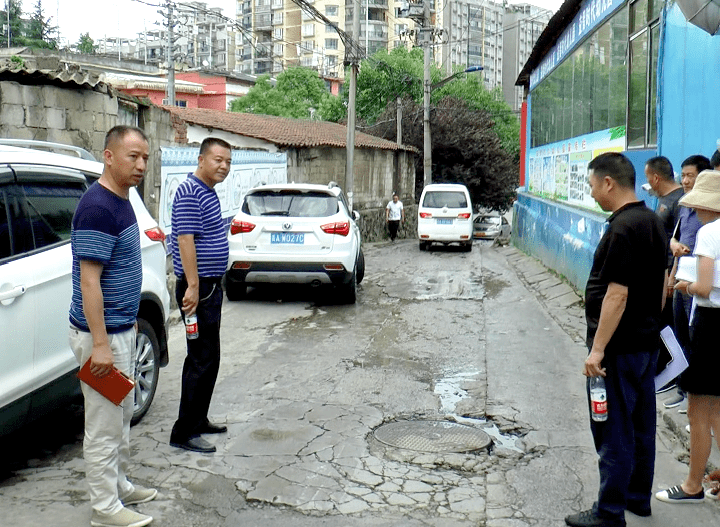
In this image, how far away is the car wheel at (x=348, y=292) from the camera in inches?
443

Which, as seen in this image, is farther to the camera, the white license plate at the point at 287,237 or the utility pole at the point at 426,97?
the utility pole at the point at 426,97

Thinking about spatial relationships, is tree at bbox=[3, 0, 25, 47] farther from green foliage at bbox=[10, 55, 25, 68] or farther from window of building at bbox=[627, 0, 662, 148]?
window of building at bbox=[627, 0, 662, 148]

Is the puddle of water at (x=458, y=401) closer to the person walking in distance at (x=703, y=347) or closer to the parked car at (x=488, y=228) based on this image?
the person walking in distance at (x=703, y=347)

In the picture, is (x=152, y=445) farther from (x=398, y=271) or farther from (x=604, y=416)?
(x=398, y=271)

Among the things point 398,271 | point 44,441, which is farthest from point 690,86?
point 398,271

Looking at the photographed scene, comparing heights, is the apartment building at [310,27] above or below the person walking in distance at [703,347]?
above

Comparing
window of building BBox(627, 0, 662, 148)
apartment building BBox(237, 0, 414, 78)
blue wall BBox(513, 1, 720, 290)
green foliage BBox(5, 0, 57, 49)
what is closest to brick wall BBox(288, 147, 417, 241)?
window of building BBox(627, 0, 662, 148)

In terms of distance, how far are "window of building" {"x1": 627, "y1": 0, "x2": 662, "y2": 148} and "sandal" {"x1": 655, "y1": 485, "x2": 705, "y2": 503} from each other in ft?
18.7

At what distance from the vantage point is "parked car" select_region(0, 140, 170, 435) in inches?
169

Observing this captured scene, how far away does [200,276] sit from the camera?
525 cm

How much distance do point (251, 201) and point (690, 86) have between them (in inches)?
229

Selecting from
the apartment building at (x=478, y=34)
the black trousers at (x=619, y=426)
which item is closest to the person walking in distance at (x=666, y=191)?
the black trousers at (x=619, y=426)

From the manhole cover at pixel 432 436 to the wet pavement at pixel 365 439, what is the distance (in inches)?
1.5

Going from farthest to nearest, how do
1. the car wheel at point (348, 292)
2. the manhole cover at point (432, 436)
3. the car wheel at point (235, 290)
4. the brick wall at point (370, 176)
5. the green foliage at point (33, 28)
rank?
1. the green foliage at point (33, 28)
2. the brick wall at point (370, 176)
3. the car wheel at point (235, 290)
4. the car wheel at point (348, 292)
5. the manhole cover at point (432, 436)
